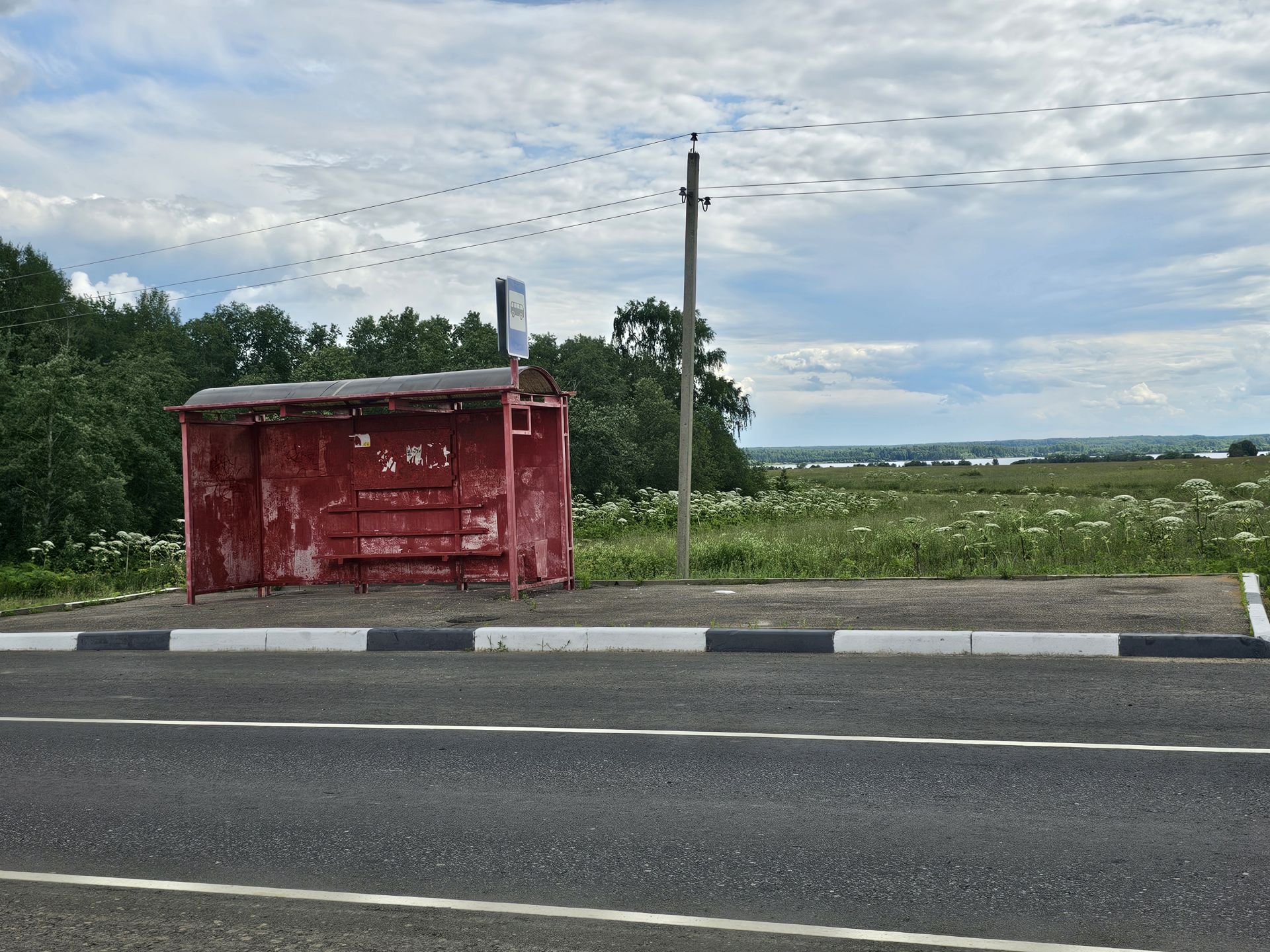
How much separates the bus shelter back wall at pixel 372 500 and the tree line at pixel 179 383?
1408 centimetres

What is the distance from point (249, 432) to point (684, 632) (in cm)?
800

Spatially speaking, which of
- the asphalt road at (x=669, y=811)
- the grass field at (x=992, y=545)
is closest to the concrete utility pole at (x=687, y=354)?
the grass field at (x=992, y=545)

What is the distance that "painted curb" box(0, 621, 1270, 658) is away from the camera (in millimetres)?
9086

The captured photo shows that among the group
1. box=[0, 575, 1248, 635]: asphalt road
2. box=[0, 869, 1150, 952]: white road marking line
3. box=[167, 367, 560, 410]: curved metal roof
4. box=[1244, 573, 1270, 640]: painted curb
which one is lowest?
box=[0, 869, 1150, 952]: white road marking line

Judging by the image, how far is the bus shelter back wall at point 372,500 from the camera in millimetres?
14297

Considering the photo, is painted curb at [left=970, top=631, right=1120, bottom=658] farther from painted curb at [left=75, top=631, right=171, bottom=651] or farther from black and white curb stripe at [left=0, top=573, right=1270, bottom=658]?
painted curb at [left=75, top=631, right=171, bottom=651]

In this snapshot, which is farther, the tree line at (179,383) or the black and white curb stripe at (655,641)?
the tree line at (179,383)

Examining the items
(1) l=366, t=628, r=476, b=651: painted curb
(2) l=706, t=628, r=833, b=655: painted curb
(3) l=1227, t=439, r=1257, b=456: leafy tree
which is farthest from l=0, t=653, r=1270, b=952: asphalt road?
(3) l=1227, t=439, r=1257, b=456: leafy tree

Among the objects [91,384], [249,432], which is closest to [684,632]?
[249,432]

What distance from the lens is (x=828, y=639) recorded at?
9805mm

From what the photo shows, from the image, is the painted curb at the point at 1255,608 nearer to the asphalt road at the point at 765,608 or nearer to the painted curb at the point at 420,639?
the asphalt road at the point at 765,608

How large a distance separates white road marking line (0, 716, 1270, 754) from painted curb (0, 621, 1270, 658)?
3148 millimetres

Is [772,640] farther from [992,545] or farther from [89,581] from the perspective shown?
[89,581]

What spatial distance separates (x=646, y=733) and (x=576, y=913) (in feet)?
9.25
